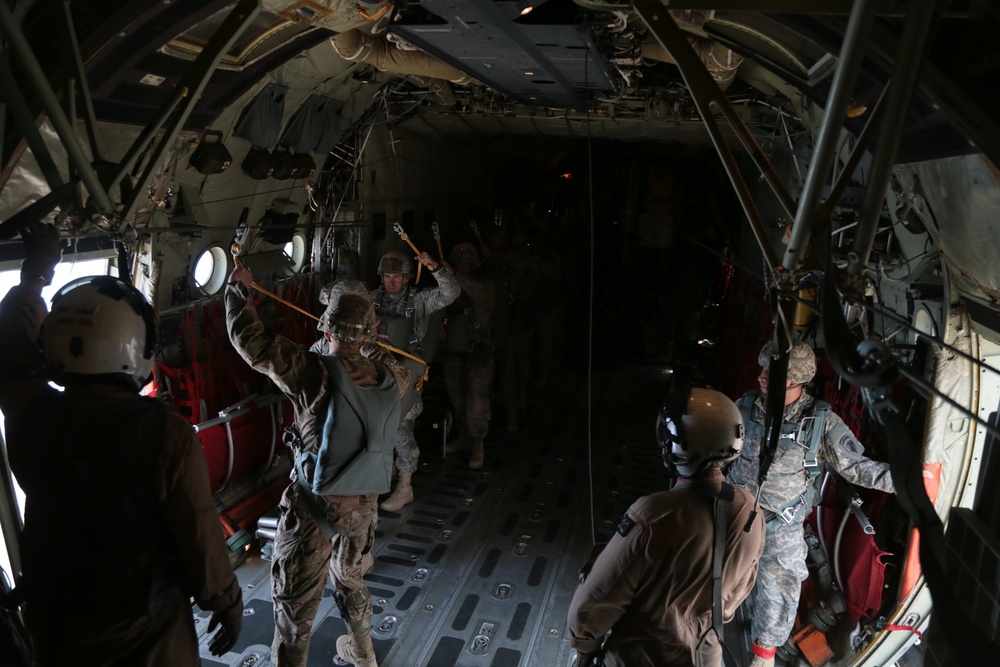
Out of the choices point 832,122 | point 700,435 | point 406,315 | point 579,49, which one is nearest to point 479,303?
point 406,315

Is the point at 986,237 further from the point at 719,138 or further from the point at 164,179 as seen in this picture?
the point at 164,179

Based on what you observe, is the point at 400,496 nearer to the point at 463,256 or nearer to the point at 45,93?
the point at 463,256

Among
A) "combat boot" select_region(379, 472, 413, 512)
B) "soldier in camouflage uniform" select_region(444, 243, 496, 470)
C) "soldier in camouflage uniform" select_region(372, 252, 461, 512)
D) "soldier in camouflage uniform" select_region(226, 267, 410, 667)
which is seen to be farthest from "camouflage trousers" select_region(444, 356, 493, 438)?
"soldier in camouflage uniform" select_region(226, 267, 410, 667)

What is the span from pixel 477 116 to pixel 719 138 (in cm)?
619

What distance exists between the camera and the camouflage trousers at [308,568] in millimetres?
3705

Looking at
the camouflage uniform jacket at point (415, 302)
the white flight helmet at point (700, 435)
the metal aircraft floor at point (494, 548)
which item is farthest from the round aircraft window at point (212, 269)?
the white flight helmet at point (700, 435)

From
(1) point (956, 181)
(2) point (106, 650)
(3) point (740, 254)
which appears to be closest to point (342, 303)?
(2) point (106, 650)

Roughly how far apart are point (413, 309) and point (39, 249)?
3782 millimetres

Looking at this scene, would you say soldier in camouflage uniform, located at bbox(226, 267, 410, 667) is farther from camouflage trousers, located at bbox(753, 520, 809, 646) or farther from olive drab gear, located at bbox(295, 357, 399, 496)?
camouflage trousers, located at bbox(753, 520, 809, 646)

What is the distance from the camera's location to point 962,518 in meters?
2.38

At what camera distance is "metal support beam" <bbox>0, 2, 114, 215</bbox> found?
2367 mm

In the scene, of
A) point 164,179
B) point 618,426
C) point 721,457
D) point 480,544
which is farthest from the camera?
point 618,426

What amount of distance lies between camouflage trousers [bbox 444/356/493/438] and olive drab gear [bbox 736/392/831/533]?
128 inches

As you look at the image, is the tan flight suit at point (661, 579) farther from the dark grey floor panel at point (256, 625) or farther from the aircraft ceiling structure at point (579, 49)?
the dark grey floor panel at point (256, 625)
